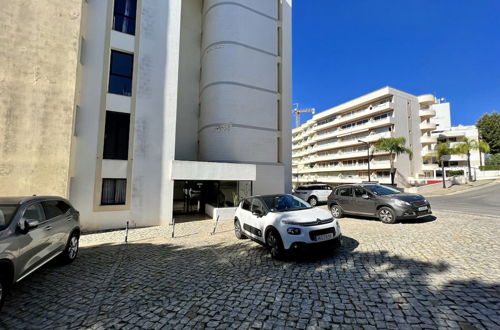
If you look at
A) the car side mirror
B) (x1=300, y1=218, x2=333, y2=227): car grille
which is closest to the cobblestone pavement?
(x1=300, y1=218, x2=333, y2=227): car grille

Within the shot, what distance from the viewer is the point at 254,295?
3.81m

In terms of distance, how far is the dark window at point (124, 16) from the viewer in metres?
11.1

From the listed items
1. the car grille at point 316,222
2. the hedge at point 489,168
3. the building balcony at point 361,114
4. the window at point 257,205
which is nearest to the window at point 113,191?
the window at point 257,205

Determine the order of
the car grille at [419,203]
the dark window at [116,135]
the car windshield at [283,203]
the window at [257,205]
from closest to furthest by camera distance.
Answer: the car windshield at [283,203] < the window at [257,205] < the car grille at [419,203] < the dark window at [116,135]

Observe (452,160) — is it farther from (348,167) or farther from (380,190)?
(380,190)

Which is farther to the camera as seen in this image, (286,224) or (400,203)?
(400,203)

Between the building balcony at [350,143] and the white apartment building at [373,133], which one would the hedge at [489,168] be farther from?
the building balcony at [350,143]

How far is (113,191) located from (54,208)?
545 cm

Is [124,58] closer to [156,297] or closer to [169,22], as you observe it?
[169,22]

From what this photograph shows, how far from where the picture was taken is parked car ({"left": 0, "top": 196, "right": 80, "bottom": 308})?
3443 millimetres

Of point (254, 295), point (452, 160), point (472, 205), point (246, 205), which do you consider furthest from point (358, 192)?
point (452, 160)

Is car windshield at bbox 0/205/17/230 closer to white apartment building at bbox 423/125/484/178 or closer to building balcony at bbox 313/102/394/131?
building balcony at bbox 313/102/394/131

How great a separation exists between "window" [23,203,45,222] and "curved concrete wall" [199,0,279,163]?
11.4m

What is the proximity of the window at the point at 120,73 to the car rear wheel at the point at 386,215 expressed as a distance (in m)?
13.1
